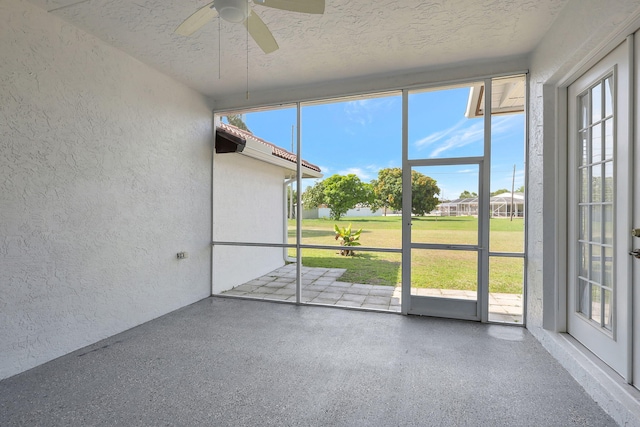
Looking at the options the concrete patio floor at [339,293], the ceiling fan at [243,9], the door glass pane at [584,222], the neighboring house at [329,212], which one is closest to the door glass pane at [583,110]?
the door glass pane at [584,222]

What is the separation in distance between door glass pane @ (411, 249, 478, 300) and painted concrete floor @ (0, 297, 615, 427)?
1.40 feet

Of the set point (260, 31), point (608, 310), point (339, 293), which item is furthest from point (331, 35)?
point (339, 293)

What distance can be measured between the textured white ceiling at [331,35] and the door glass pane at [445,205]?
1.22 m

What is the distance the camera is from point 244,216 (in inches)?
211

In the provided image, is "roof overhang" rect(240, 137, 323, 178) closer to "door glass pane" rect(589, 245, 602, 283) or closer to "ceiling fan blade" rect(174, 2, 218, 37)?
"ceiling fan blade" rect(174, 2, 218, 37)

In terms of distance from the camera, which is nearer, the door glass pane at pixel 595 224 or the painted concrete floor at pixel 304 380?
the painted concrete floor at pixel 304 380

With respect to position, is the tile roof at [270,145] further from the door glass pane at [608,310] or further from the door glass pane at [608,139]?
the door glass pane at [608,310]

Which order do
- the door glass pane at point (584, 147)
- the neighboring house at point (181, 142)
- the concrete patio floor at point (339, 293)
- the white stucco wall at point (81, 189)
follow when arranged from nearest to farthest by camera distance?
1. the neighboring house at point (181, 142)
2. the white stucco wall at point (81, 189)
3. the door glass pane at point (584, 147)
4. the concrete patio floor at point (339, 293)

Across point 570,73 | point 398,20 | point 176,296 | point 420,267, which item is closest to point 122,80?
point 176,296

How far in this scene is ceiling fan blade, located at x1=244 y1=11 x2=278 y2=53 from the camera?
1.91 m

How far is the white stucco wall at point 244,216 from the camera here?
4.77m

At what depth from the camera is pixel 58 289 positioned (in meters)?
2.55

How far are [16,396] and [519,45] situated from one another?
5050 millimetres

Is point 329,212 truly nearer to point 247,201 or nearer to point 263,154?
point 263,154
